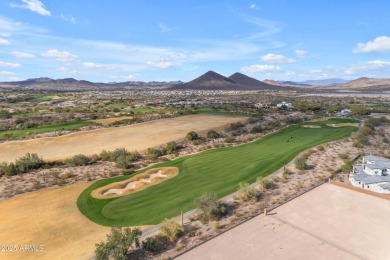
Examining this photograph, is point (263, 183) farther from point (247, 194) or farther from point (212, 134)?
point (212, 134)

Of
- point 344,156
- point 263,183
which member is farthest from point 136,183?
point 344,156

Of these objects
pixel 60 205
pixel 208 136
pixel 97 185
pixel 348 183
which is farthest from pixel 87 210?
pixel 208 136

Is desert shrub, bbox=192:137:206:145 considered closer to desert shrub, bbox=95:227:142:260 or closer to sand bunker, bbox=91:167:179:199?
sand bunker, bbox=91:167:179:199

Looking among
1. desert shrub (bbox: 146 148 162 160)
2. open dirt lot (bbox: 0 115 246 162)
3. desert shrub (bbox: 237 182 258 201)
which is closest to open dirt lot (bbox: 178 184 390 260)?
desert shrub (bbox: 237 182 258 201)

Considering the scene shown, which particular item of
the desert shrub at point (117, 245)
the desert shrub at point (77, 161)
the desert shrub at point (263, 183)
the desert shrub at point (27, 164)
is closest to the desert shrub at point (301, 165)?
the desert shrub at point (263, 183)

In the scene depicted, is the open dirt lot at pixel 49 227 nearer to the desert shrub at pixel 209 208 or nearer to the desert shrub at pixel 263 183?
the desert shrub at pixel 209 208

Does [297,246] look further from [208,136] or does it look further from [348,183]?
[208,136]
